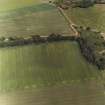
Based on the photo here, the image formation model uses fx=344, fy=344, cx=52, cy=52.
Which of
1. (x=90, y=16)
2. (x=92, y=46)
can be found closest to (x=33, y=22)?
(x=90, y=16)

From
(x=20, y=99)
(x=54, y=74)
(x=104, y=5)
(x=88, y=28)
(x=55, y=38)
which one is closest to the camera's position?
(x=20, y=99)

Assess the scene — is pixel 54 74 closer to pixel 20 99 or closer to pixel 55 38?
pixel 20 99

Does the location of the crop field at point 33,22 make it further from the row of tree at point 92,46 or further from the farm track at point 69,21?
the row of tree at point 92,46

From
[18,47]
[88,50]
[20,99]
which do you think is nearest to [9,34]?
[18,47]

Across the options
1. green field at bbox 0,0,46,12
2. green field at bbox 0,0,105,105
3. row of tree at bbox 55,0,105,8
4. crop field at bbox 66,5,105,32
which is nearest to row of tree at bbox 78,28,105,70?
green field at bbox 0,0,105,105

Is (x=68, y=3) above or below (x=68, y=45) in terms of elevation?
below

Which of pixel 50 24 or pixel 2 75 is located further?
pixel 50 24

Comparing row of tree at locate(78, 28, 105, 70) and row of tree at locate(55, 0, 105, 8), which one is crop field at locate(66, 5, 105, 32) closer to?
row of tree at locate(55, 0, 105, 8)
